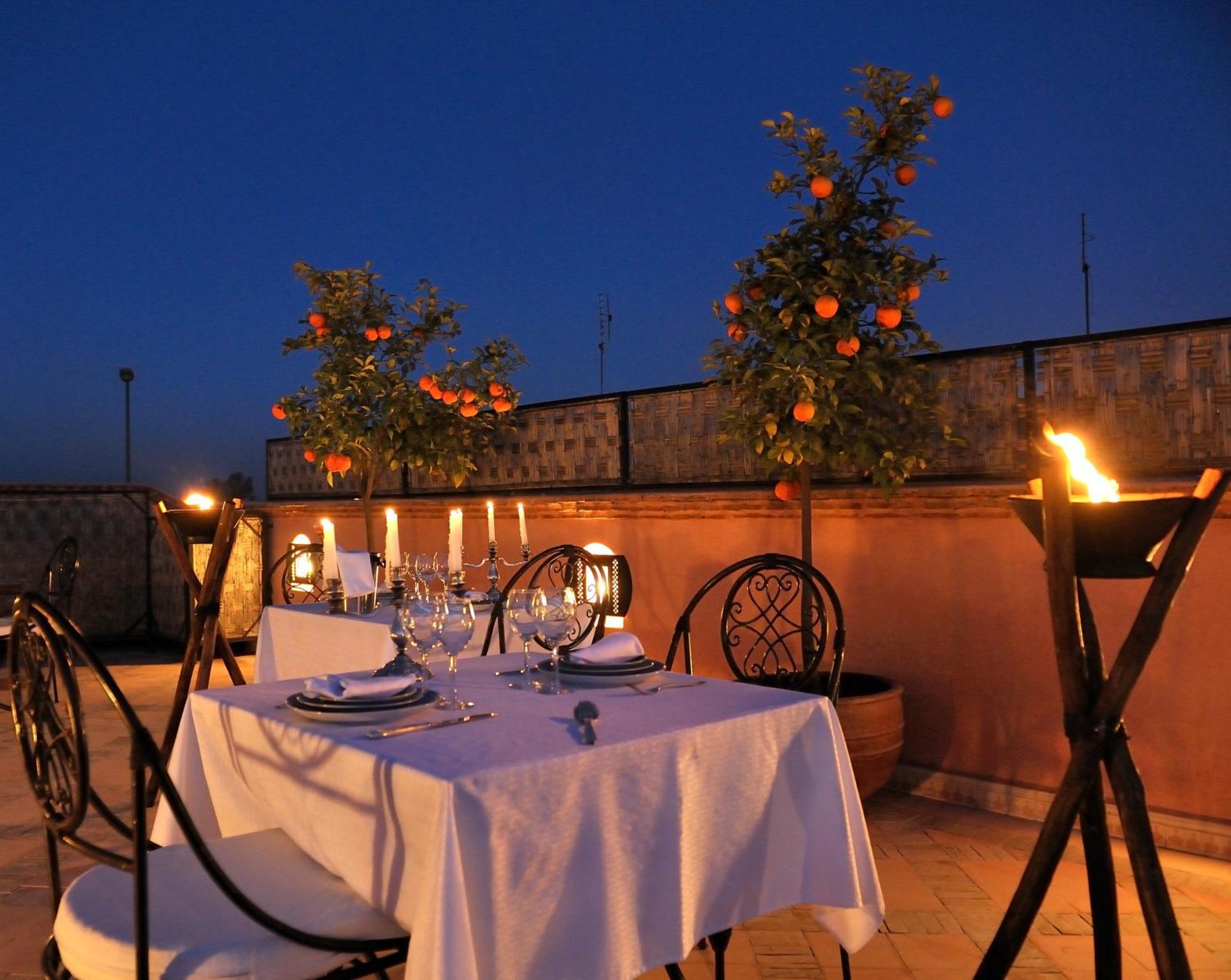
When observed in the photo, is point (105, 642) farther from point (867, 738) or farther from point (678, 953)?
point (678, 953)

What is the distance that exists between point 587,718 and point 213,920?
708 millimetres

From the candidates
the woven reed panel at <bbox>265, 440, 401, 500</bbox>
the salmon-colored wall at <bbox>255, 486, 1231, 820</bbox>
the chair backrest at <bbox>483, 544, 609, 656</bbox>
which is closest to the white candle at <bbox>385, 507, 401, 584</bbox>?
the chair backrest at <bbox>483, 544, 609, 656</bbox>

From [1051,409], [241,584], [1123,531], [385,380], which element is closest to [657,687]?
[1123,531]

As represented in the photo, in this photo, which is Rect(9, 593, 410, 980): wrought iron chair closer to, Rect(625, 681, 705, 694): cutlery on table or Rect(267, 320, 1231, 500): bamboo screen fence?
Rect(625, 681, 705, 694): cutlery on table

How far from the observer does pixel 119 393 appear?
17453mm

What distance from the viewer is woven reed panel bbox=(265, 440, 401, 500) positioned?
875 centimetres

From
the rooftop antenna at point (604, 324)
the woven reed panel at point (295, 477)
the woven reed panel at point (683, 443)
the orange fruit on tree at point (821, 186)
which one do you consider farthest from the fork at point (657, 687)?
the rooftop antenna at point (604, 324)

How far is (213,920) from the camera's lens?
175cm

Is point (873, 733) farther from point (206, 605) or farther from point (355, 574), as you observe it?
point (206, 605)

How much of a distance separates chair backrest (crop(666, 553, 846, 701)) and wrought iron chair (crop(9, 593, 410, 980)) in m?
1.39

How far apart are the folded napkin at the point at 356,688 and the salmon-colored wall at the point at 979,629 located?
2.69m

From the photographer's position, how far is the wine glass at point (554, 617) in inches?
93.3

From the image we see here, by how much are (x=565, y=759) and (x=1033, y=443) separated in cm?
113

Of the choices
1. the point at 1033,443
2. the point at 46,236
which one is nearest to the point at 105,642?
the point at 1033,443
